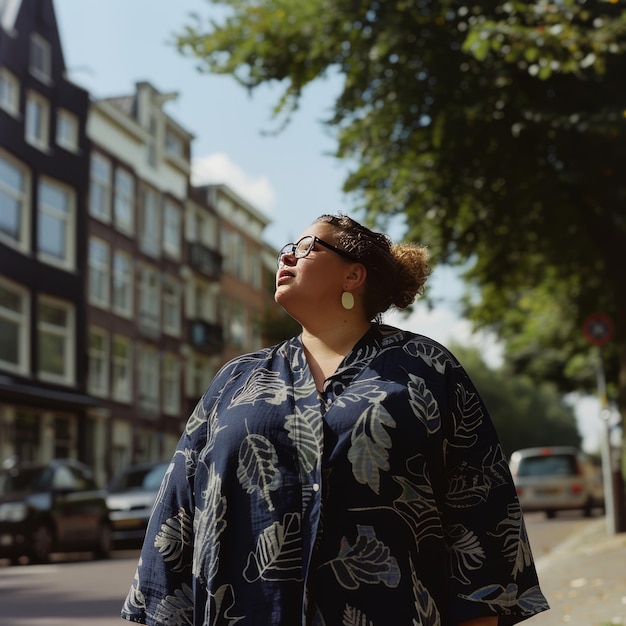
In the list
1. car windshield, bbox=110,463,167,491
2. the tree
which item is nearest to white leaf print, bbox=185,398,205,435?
the tree

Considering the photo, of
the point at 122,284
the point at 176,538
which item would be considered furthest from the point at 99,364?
the point at 176,538

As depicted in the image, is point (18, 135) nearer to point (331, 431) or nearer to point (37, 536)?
point (37, 536)

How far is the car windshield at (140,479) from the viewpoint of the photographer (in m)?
22.0

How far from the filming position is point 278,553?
9.68 ft

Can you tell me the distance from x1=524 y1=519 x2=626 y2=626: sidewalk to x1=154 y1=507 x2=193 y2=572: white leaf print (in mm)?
4637

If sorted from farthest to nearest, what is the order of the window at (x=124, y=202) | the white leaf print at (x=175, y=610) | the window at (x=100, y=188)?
the window at (x=124, y=202) → the window at (x=100, y=188) → the white leaf print at (x=175, y=610)

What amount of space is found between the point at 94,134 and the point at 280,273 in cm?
3759

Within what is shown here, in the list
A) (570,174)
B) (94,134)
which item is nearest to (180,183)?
(94,134)

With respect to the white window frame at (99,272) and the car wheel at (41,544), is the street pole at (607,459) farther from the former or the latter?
the white window frame at (99,272)

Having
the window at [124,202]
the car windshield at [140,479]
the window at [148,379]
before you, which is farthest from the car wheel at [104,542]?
the window at [148,379]

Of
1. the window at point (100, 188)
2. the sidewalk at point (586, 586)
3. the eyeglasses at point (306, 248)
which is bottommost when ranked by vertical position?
the sidewalk at point (586, 586)

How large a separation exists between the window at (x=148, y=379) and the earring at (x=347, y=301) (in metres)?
40.2

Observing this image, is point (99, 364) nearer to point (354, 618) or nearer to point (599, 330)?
point (599, 330)

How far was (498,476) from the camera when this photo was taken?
3162 millimetres
